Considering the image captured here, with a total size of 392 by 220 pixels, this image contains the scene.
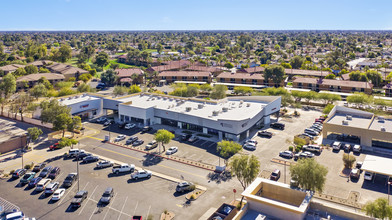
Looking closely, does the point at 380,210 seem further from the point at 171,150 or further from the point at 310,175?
the point at 171,150

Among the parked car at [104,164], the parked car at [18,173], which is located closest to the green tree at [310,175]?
the parked car at [104,164]

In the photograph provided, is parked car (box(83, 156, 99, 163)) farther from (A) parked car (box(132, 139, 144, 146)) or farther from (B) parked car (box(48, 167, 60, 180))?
(A) parked car (box(132, 139, 144, 146))

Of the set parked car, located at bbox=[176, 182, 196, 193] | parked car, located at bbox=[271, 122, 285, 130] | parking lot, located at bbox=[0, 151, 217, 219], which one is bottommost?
parking lot, located at bbox=[0, 151, 217, 219]

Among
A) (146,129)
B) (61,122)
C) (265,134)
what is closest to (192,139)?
(146,129)

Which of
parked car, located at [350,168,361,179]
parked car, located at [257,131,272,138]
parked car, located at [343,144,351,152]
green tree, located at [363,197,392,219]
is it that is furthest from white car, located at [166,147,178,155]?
green tree, located at [363,197,392,219]

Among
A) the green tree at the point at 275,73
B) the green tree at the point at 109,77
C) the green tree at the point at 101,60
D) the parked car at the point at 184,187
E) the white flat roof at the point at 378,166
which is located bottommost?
the parked car at the point at 184,187

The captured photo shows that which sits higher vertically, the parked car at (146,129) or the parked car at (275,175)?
the parked car at (146,129)

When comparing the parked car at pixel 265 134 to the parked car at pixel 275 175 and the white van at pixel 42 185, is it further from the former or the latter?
the white van at pixel 42 185
